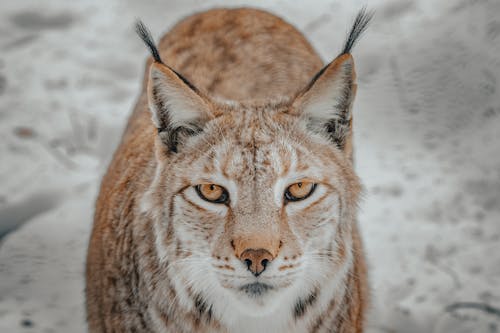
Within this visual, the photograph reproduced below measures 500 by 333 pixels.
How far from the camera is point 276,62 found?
4.31 meters

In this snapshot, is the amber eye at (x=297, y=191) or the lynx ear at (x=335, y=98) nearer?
the amber eye at (x=297, y=191)

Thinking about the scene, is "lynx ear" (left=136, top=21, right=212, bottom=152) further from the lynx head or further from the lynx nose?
the lynx nose

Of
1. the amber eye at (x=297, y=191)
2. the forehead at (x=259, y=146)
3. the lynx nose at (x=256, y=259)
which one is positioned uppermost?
the forehead at (x=259, y=146)

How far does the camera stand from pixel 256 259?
251cm

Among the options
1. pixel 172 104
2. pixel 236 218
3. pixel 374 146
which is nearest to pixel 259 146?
pixel 236 218

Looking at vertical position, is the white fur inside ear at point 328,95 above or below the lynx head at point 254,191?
above

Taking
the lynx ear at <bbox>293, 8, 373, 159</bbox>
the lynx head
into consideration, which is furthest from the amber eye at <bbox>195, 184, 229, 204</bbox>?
the lynx ear at <bbox>293, 8, 373, 159</bbox>

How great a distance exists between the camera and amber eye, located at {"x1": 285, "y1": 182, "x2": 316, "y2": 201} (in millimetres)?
2705

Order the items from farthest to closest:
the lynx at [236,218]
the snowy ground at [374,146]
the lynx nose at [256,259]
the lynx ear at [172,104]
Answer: the snowy ground at [374,146] < the lynx ear at [172,104] < the lynx at [236,218] < the lynx nose at [256,259]

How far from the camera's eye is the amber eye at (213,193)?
2689 millimetres

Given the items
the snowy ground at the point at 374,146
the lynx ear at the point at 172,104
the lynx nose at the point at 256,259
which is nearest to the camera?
the lynx nose at the point at 256,259

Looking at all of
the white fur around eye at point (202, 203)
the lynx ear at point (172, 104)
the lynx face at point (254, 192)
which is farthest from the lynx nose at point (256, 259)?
the lynx ear at point (172, 104)

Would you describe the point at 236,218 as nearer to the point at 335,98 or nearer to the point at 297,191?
the point at 297,191

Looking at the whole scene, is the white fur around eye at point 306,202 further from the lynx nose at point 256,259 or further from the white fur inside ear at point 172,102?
the white fur inside ear at point 172,102
